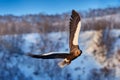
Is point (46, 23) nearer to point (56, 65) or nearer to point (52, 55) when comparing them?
point (56, 65)

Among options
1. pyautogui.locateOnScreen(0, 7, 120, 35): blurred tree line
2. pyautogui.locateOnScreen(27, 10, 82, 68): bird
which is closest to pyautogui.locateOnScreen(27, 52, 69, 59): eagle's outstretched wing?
pyautogui.locateOnScreen(27, 10, 82, 68): bird

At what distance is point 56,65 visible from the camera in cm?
1102

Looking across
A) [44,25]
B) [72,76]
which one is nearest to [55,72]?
[72,76]

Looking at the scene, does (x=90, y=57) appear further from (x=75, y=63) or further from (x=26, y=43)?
(x=26, y=43)

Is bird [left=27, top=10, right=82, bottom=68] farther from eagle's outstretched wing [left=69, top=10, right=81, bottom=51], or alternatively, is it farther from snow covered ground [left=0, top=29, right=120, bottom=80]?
snow covered ground [left=0, top=29, right=120, bottom=80]

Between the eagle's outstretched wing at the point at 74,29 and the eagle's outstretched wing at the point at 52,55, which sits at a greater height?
the eagle's outstretched wing at the point at 74,29

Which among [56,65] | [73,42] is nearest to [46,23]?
[56,65]

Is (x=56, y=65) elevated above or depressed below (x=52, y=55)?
below

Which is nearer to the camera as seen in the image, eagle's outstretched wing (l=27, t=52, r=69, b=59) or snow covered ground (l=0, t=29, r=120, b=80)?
eagle's outstretched wing (l=27, t=52, r=69, b=59)

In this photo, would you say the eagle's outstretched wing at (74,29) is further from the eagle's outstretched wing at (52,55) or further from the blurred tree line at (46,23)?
the blurred tree line at (46,23)

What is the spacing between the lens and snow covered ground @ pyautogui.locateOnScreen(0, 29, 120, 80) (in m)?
11.2

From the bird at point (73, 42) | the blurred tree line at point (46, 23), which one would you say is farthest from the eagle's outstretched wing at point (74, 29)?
the blurred tree line at point (46, 23)

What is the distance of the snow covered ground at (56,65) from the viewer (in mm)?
11164

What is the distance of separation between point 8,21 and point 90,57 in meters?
2.42
